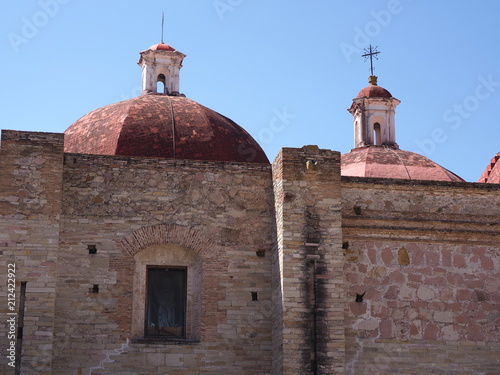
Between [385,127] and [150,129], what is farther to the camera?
[385,127]

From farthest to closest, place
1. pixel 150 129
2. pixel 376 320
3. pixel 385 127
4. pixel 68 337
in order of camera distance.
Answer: pixel 385 127, pixel 150 129, pixel 376 320, pixel 68 337

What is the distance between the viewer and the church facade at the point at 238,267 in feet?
43.9

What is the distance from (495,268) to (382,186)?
2.16 m

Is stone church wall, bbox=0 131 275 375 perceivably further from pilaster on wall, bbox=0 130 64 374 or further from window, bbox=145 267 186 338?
window, bbox=145 267 186 338

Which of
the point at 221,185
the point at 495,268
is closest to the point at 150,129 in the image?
the point at 221,185

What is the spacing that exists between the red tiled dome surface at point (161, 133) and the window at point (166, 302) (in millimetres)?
2459

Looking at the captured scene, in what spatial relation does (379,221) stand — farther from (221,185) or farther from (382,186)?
(221,185)

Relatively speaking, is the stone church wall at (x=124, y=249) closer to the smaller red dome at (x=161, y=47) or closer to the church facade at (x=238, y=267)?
the church facade at (x=238, y=267)

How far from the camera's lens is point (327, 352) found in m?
13.4

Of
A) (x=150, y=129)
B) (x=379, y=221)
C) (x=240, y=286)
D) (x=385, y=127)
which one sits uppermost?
(x=385, y=127)

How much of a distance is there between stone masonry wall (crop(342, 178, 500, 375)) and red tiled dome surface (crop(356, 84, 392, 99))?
272 inches

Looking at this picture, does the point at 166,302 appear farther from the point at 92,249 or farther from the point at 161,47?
the point at 161,47

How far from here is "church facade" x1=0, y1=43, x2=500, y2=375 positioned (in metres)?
13.4

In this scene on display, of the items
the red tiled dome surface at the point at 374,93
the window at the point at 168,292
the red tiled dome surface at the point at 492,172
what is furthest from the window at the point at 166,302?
the red tiled dome surface at the point at 374,93
